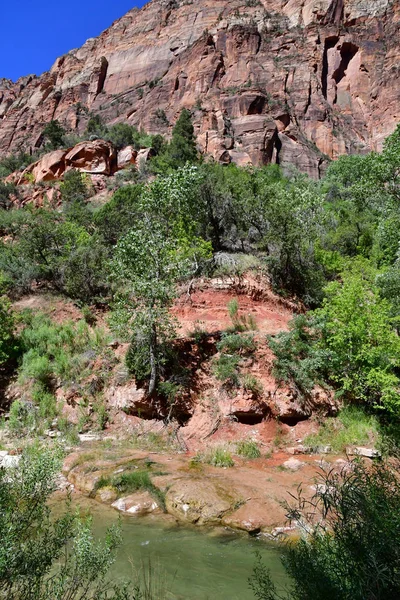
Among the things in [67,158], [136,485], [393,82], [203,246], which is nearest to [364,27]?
[393,82]

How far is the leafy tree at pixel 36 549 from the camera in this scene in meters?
3.13

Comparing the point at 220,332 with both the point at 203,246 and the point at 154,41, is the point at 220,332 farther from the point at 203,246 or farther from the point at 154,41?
the point at 154,41

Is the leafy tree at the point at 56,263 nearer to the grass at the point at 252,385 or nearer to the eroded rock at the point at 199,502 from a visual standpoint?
the grass at the point at 252,385

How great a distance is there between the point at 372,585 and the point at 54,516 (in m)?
5.77

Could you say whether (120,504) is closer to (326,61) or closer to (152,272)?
(152,272)

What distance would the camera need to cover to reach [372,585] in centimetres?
290

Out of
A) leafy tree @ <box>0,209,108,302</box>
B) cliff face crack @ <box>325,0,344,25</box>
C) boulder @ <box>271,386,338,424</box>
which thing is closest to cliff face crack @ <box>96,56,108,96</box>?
cliff face crack @ <box>325,0,344,25</box>

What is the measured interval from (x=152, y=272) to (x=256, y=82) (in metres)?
58.2

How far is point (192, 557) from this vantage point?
18.5ft

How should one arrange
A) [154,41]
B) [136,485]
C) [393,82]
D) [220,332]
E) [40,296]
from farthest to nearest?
[154,41], [393,82], [40,296], [220,332], [136,485]

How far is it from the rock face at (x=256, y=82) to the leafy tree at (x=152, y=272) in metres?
35.9

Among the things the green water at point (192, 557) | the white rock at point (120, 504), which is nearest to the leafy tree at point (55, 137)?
the white rock at point (120, 504)

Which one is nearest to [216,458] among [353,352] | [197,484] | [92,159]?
[197,484]

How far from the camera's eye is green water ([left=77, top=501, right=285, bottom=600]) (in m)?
4.91
